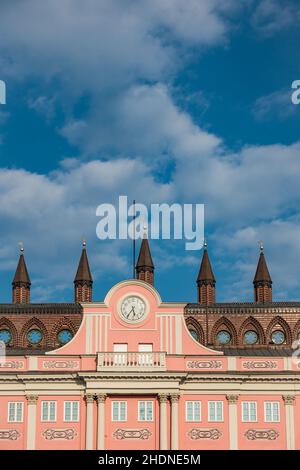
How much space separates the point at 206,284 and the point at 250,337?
10.3 metres

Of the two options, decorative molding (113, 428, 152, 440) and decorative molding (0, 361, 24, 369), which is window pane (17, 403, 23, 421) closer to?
decorative molding (0, 361, 24, 369)

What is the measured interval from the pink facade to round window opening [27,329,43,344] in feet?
104

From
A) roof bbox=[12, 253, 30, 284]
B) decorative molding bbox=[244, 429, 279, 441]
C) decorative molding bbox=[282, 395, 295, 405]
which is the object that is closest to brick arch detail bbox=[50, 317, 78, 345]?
roof bbox=[12, 253, 30, 284]

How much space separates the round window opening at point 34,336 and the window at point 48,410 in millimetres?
33214

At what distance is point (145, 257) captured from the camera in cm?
11131

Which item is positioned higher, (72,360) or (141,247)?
(141,247)

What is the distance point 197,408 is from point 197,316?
33.2 metres

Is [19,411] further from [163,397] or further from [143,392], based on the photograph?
[163,397]

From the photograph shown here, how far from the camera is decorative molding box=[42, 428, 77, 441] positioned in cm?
6812

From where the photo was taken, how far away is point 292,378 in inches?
2739

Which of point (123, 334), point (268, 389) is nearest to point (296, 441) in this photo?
point (268, 389)
